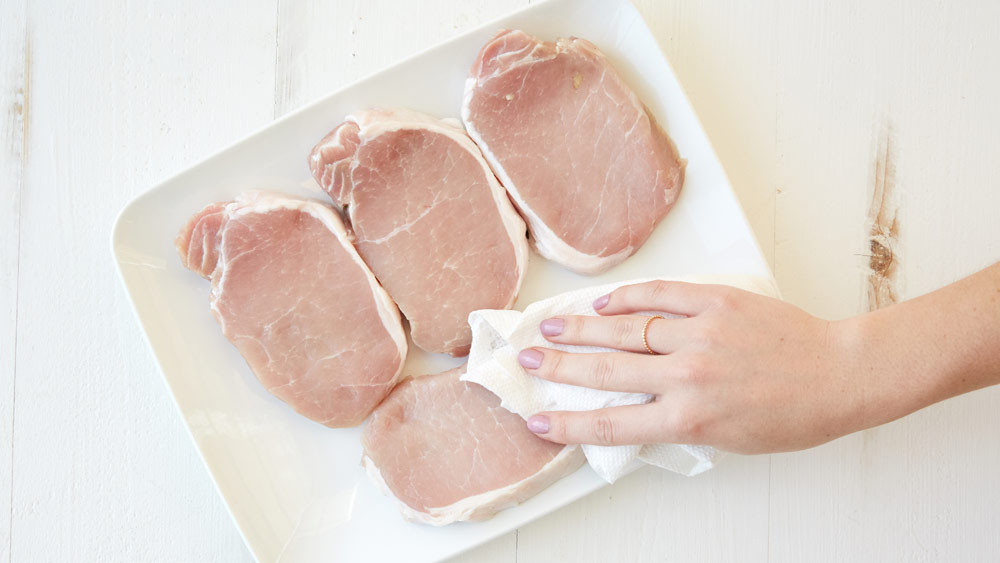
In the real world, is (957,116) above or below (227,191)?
above

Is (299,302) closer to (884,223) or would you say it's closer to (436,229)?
(436,229)

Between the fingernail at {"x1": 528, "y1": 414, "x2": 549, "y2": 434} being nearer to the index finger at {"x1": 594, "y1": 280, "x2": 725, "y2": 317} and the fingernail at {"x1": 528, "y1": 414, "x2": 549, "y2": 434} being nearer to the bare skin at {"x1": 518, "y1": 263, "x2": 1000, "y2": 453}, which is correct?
the bare skin at {"x1": 518, "y1": 263, "x2": 1000, "y2": 453}

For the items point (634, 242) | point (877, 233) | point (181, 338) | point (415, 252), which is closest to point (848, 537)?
point (877, 233)

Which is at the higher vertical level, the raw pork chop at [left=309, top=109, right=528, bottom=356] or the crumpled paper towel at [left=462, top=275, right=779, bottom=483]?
the raw pork chop at [left=309, top=109, right=528, bottom=356]

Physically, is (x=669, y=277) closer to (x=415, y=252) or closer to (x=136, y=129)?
(x=415, y=252)

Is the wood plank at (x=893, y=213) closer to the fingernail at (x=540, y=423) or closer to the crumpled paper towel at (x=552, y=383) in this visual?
the crumpled paper towel at (x=552, y=383)

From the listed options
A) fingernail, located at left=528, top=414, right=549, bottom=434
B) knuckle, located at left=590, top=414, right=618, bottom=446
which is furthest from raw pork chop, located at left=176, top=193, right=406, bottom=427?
knuckle, located at left=590, top=414, right=618, bottom=446
